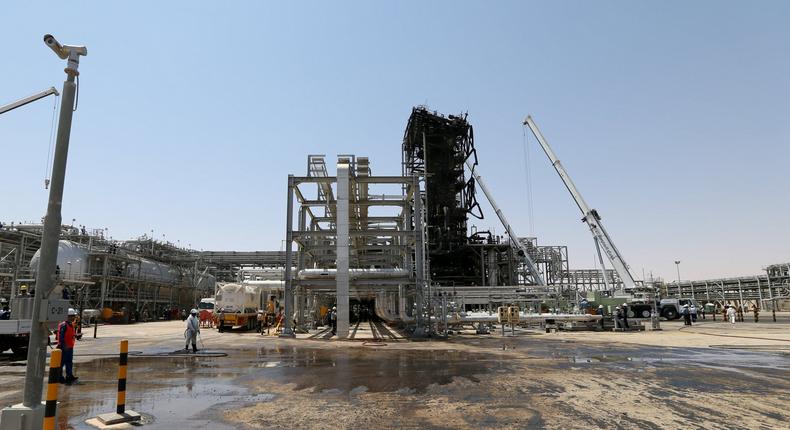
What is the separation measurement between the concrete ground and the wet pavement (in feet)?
0.11

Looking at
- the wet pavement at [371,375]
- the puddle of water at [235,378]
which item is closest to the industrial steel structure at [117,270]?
the puddle of water at [235,378]

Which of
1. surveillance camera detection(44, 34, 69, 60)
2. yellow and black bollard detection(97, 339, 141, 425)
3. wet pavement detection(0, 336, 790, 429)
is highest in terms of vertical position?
surveillance camera detection(44, 34, 69, 60)

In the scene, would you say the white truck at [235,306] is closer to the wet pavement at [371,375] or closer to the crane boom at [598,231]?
the wet pavement at [371,375]

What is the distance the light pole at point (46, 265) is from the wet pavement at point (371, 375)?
1455mm

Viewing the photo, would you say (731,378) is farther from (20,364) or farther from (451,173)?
(451,173)

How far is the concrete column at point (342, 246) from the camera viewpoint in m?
25.1

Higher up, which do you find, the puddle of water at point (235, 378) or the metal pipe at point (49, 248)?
the metal pipe at point (49, 248)

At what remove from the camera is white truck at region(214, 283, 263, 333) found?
31734 millimetres

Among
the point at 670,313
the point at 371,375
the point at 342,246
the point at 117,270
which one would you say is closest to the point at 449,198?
the point at 670,313

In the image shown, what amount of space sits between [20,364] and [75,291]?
33825 mm

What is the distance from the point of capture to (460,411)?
7.80 meters

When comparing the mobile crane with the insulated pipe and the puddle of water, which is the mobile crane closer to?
the insulated pipe

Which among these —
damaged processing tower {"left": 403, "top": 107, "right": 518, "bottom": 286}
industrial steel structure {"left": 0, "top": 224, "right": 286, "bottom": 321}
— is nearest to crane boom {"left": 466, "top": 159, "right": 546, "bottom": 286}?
damaged processing tower {"left": 403, "top": 107, "right": 518, "bottom": 286}

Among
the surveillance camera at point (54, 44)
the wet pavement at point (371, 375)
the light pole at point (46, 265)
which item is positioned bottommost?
Answer: the wet pavement at point (371, 375)
